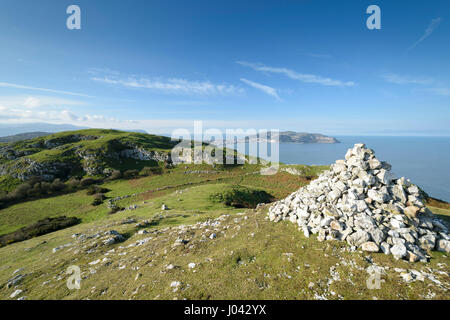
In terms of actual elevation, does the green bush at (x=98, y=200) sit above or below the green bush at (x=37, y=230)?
above

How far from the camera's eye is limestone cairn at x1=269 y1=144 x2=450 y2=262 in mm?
9594

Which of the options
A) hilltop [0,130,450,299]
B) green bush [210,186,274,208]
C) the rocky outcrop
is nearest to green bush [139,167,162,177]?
the rocky outcrop

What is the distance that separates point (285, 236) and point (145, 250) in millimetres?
11539

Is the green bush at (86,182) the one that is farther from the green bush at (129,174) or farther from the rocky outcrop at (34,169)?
the rocky outcrop at (34,169)

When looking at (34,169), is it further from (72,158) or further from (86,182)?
(86,182)

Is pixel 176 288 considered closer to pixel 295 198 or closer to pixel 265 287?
pixel 265 287

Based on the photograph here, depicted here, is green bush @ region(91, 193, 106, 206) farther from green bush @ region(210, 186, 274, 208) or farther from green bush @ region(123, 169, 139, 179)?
green bush @ region(210, 186, 274, 208)

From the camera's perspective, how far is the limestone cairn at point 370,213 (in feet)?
31.5

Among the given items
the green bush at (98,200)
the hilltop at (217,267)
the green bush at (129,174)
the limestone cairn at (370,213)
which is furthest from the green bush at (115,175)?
the limestone cairn at (370,213)

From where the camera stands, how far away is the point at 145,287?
957 cm

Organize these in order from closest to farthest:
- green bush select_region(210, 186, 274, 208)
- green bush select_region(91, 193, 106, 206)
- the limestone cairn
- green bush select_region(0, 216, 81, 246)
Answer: the limestone cairn
green bush select_region(0, 216, 81, 246)
green bush select_region(210, 186, 274, 208)
green bush select_region(91, 193, 106, 206)

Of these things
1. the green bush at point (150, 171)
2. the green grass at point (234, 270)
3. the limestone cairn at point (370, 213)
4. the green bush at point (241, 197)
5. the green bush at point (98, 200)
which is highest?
the limestone cairn at point (370, 213)
